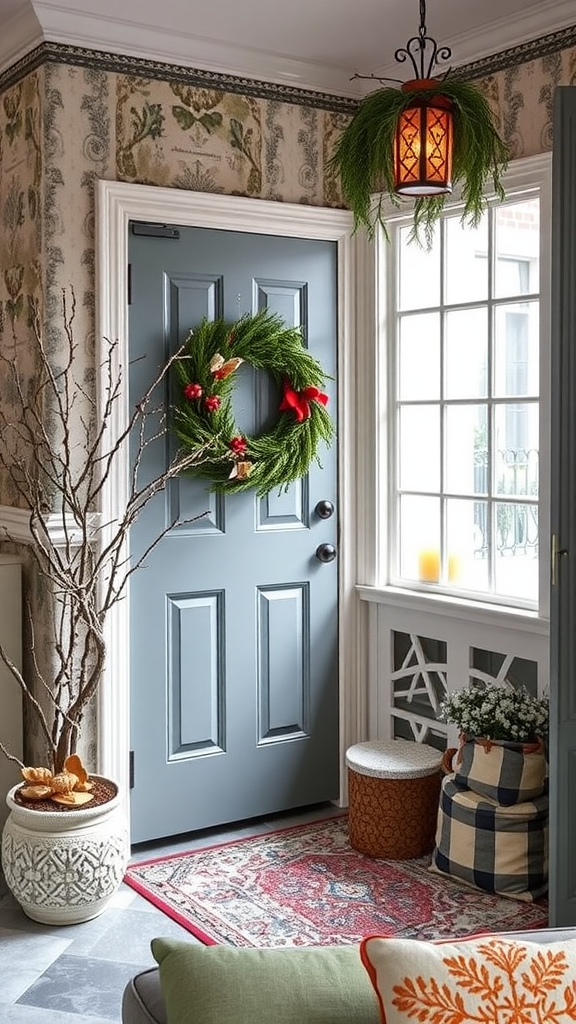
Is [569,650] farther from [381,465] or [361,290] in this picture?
[361,290]

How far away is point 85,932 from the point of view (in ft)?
10.2

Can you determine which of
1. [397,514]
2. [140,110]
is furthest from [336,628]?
[140,110]

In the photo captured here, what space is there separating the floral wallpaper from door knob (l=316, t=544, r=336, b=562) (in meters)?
1.04

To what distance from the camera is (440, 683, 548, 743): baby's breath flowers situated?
331 cm

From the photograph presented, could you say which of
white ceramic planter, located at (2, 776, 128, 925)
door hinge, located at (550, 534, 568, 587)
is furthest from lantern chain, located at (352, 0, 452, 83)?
white ceramic planter, located at (2, 776, 128, 925)

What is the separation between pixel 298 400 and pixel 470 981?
2.76 metres

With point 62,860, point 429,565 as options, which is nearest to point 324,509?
point 429,565

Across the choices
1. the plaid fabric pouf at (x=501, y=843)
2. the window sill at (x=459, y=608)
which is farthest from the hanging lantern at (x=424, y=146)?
the plaid fabric pouf at (x=501, y=843)

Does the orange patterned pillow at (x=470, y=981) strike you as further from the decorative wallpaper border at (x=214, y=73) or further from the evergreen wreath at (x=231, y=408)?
the decorative wallpaper border at (x=214, y=73)

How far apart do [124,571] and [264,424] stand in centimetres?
71

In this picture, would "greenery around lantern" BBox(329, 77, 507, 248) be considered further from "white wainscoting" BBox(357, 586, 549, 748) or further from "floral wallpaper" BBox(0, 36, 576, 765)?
"white wainscoting" BBox(357, 586, 549, 748)

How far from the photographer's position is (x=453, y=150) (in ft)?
9.79

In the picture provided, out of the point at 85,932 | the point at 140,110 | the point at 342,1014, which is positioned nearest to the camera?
the point at 342,1014

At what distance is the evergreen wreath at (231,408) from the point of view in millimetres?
3609
